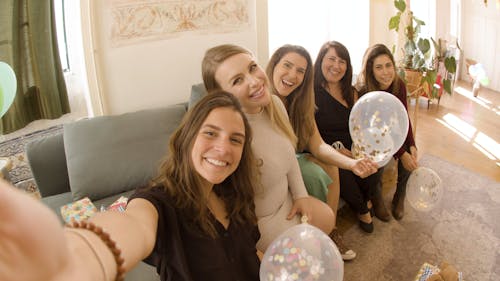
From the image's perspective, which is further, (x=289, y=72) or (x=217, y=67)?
(x=289, y=72)

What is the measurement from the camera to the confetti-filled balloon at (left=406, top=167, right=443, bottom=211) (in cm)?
191

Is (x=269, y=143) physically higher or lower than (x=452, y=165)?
higher

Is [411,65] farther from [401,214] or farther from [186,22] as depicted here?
[186,22]

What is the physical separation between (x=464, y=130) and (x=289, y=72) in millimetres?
2662

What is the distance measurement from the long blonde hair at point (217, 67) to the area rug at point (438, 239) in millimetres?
987

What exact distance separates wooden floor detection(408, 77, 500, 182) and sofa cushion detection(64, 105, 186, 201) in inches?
98.2

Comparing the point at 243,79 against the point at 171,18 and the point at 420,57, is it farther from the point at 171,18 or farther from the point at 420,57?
the point at 420,57

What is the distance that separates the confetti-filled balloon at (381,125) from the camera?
5.59 feet

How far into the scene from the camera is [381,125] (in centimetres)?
171

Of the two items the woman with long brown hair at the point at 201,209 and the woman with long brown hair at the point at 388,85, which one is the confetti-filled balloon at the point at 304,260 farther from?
the woman with long brown hair at the point at 388,85

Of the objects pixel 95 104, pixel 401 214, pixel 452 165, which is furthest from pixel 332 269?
pixel 452 165

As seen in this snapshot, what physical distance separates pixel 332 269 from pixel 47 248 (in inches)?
37.9

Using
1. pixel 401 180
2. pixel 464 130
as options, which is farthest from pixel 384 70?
pixel 464 130

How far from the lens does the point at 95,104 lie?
2293mm
